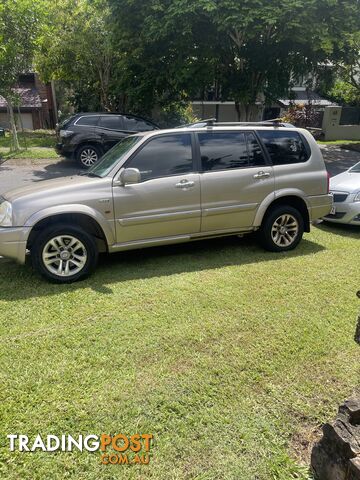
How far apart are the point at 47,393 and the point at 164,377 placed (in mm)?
820

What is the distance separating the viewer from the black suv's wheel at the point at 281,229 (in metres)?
5.42

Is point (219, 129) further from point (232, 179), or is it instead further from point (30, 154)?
point (30, 154)

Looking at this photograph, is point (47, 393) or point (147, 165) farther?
point (147, 165)

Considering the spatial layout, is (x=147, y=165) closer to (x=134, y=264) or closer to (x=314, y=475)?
(x=134, y=264)

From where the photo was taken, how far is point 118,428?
2379 millimetres

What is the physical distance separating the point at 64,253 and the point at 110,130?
348 inches

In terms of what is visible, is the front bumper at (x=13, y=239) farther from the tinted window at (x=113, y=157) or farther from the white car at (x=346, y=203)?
the white car at (x=346, y=203)

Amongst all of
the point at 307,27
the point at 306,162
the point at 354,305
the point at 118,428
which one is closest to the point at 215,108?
the point at 307,27

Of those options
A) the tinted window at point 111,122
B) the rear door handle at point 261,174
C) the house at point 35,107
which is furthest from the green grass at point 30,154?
the house at point 35,107

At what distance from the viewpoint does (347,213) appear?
673 centimetres

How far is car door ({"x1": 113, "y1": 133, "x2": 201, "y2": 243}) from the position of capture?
15.1 feet

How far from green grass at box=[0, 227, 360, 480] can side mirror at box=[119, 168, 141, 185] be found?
44.6 inches

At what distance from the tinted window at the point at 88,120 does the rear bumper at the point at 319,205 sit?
875cm

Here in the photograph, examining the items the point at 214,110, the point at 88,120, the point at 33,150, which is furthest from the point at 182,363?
the point at 214,110
